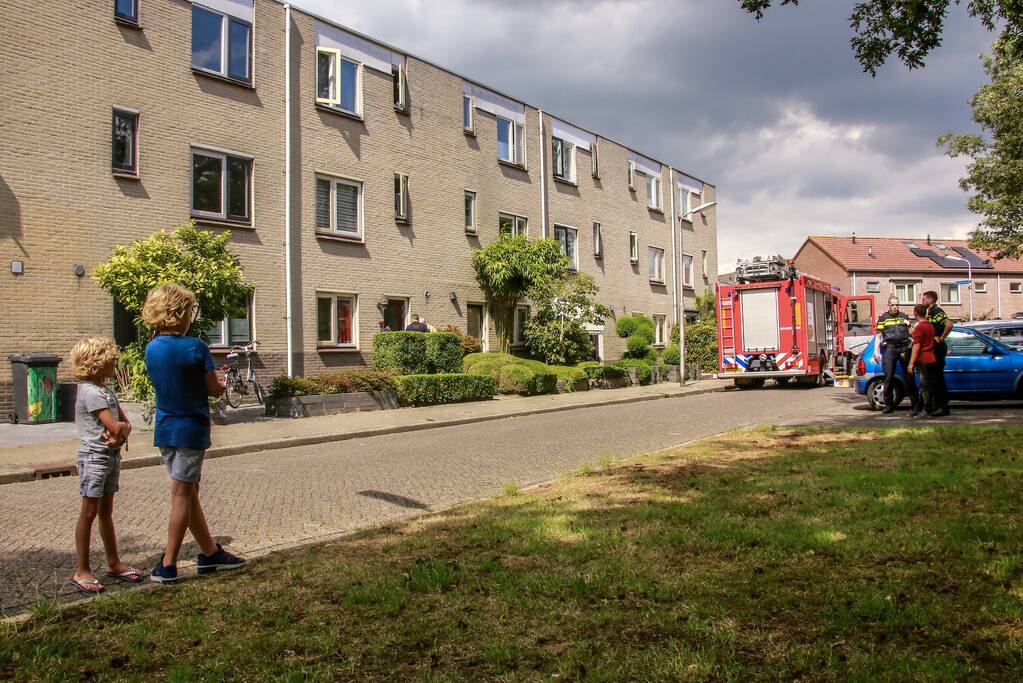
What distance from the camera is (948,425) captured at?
10.9 metres

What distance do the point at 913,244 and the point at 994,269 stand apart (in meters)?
5.44

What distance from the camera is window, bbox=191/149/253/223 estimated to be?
17188 millimetres

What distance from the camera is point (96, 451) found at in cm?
472

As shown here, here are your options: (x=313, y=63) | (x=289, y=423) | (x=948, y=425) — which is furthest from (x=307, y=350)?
(x=948, y=425)

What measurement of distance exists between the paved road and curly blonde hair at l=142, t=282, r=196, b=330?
63.7 inches

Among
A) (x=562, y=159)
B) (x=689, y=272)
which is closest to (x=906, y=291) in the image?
(x=689, y=272)

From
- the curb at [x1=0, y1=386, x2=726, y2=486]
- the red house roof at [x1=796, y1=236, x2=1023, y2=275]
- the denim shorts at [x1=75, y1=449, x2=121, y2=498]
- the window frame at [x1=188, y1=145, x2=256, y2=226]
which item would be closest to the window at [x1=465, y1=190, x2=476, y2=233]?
the window frame at [x1=188, y1=145, x2=256, y2=226]

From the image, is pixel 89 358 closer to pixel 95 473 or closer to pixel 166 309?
pixel 166 309

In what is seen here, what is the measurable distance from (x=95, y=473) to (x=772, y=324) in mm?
19331

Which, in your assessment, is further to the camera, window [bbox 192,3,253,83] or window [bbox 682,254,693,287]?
window [bbox 682,254,693,287]

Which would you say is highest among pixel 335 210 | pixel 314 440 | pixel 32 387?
pixel 335 210

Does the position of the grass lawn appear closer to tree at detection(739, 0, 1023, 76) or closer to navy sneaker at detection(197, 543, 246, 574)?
navy sneaker at detection(197, 543, 246, 574)

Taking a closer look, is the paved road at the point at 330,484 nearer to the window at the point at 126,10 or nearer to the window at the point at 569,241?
the window at the point at 126,10

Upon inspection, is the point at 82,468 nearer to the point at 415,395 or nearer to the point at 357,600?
the point at 357,600
